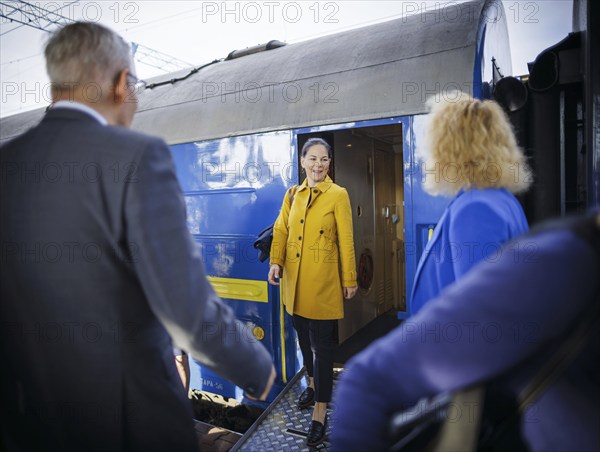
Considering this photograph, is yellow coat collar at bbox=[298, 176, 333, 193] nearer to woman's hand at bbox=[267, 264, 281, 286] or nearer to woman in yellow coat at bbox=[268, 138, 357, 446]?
woman in yellow coat at bbox=[268, 138, 357, 446]

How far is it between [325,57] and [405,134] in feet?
3.37

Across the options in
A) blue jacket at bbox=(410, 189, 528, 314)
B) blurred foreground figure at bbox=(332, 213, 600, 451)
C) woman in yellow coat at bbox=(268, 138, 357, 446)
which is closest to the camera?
blurred foreground figure at bbox=(332, 213, 600, 451)

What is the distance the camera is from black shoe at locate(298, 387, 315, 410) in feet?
9.80

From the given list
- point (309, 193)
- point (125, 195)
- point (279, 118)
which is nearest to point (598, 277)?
point (125, 195)

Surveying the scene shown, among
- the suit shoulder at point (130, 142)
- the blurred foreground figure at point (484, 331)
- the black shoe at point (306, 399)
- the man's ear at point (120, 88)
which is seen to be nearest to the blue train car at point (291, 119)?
the black shoe at point (306, 399)

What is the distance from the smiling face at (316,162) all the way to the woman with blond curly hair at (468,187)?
4.11 ft

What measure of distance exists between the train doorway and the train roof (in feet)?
2.60

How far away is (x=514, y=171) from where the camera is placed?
A: 1.62 meters

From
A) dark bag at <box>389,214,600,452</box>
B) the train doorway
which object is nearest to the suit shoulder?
dark bag at <box>389,214,600,452</box>

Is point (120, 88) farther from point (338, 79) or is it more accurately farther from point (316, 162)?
point (338, 79)

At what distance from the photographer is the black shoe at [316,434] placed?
2.62 meters

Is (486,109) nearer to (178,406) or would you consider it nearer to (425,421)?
(425,421)

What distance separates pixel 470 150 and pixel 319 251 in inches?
57.9

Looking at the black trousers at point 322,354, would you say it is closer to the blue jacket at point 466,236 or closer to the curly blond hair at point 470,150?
the blue jacket at point 466,236
